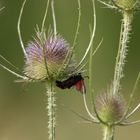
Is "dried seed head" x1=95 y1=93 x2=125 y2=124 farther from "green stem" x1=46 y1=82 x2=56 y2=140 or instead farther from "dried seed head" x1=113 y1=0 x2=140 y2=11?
"dried seed head" x1=113 y1=0 x2=140 y2=11

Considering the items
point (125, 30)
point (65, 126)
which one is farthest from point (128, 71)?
point (125, 30)

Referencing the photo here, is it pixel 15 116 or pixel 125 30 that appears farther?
pixel 15 116

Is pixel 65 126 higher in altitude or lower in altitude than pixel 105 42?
lower

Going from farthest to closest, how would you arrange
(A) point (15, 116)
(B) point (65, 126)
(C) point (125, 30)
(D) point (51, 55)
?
(A) point (15, 116)
(B) point (65, 126)
(C) point (125, 30)
(D) point (51, 55)

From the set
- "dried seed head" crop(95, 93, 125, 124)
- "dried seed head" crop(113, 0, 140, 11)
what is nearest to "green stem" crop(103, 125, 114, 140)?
"dried seed head" crop(95, 93, 125, 124)

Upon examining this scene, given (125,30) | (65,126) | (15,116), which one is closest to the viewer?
(125,30)

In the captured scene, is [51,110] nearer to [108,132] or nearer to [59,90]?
[108,132]

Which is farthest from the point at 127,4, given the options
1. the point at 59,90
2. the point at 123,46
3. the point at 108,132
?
the point at 59,90

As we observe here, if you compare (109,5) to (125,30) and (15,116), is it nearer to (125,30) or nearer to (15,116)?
(125,30)
